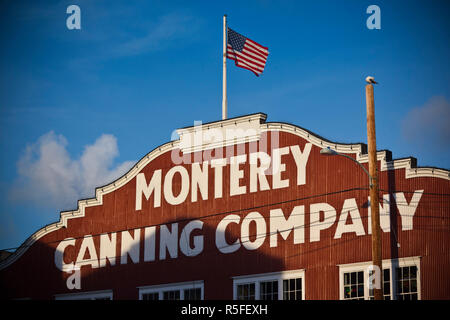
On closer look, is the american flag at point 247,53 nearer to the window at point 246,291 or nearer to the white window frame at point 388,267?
the window at point 246,291

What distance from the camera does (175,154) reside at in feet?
136

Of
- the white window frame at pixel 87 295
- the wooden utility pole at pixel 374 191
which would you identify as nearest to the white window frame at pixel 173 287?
the white window frame at pixel 87 295

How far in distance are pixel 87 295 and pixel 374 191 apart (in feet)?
64.8

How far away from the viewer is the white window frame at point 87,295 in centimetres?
4219

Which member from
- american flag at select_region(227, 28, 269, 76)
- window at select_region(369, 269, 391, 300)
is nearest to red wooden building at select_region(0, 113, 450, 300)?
window at select_region(369, 269, 391, 300)

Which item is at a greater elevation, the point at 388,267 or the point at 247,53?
the point at 247,53

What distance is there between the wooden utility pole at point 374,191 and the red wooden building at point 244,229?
5.11 meters

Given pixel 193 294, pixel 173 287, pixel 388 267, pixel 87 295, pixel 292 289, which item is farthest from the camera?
pixel 87 295

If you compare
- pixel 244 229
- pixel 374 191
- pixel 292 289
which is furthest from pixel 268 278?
pixel 374 191

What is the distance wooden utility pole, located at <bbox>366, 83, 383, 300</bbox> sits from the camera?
28.4 metres

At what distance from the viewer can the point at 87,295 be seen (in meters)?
42.8

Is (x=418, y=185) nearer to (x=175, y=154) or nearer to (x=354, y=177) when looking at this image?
(x=354, y=177)

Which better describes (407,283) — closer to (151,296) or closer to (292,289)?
(292,289)

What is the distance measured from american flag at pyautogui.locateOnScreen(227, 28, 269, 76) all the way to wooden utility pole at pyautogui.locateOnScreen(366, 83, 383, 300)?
11.5 m
